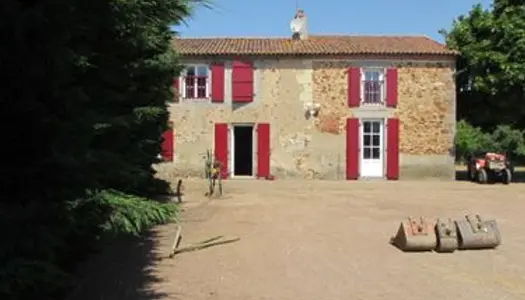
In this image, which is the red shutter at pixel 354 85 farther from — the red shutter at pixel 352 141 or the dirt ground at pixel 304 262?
the dirt ground at pixel 304 262

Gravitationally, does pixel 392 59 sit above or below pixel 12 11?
above

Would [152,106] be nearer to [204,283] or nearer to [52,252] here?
[204,283]

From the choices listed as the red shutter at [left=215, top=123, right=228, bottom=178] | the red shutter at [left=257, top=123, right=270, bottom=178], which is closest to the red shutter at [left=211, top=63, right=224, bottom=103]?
the red shutter at [left=215, top=123, right=228, bottom=178]

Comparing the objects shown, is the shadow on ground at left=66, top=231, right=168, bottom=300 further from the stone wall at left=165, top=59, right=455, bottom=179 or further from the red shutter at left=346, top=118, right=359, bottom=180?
the red shutter at left=346, top=118, right=359, bottom=180

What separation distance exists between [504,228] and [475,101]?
45.7 ft

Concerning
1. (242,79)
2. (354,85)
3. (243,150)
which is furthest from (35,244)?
(243,150)

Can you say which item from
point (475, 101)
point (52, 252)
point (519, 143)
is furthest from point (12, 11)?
point (519, 143)

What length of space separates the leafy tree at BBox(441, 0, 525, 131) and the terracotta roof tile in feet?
2.90

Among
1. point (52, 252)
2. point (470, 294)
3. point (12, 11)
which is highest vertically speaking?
point (12, 11)

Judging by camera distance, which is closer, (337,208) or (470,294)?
(470,294)

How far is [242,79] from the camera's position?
79.7 ft

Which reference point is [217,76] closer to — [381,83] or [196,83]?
[196,83]

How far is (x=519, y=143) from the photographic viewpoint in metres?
35.7

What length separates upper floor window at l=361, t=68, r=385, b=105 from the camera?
2442cm
